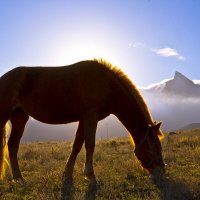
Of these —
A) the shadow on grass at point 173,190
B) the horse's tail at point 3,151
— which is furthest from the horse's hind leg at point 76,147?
the shadow on grass at point 173,190

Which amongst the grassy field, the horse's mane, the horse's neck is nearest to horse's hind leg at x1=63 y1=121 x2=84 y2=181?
the grassy field

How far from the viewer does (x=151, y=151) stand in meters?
9.41

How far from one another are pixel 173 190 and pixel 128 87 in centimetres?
324

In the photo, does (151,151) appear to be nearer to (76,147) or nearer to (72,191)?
(76,147)

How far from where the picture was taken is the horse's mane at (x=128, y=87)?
9828 mm

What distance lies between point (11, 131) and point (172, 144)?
25.0 feet

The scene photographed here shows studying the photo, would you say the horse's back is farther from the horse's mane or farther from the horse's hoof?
the horse's hoof

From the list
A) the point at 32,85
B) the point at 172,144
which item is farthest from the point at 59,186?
the point at 172,144

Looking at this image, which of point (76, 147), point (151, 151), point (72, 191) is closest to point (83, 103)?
point (76, 147)

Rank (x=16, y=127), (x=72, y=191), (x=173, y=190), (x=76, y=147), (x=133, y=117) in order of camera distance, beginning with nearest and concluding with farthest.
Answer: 1. (x=173, y=190)
2. (x=72, y=191)
3. (x=133, y=117)
4. (x=76, y=147)
5. (x=16, y=127)

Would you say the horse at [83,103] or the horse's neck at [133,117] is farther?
the horse's neck at [133,117]

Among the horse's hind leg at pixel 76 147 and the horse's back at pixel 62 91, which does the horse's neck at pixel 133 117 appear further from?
the horse's hind leg at pixel 76 147

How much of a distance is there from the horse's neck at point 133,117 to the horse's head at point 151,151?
0.23 metres

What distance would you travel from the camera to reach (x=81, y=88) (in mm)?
9773
